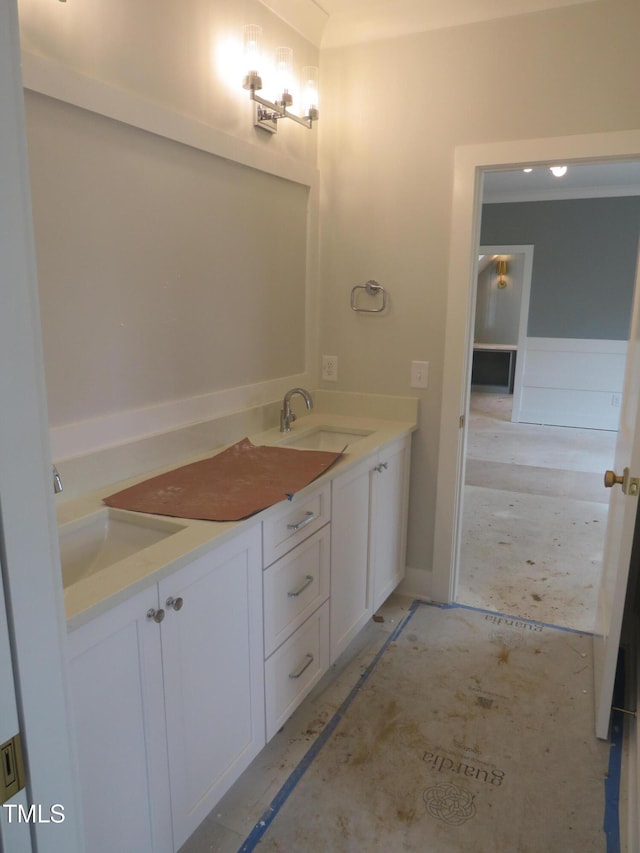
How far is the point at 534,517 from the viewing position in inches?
162

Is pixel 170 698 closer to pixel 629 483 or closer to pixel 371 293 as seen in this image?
pixel 629 483

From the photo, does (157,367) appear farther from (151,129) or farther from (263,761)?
(263,761)

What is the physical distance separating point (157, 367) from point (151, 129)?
0.72 m

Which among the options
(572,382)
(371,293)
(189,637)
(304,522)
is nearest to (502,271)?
(572,382)

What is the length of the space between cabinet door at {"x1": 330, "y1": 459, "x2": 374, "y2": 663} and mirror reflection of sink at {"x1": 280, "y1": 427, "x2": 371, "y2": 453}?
0.35 metres

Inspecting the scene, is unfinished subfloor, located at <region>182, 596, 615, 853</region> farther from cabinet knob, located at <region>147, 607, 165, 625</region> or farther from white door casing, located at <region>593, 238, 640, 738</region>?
cabinet knob, located at <region>147, 607, 165, 625</region>

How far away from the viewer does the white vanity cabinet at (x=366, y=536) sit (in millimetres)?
2207

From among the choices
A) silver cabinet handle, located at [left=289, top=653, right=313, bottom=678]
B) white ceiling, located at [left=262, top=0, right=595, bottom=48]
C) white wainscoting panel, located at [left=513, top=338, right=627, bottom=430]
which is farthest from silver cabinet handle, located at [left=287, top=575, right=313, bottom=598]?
white wainscoting panel, located at [left=513, top=338, right=627, bottom=430]

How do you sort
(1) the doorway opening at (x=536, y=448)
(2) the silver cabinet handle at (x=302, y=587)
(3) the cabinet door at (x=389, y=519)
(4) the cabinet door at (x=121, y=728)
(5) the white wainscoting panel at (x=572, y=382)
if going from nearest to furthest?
(4) the cabinet door at (x=121, y=728) → (2) the silver cabinet handle at (x=302, y=587) → (3) the cabinet door at (x=389, y=519) → (1) the doorway opening at (x=536, y=448) → (5) the white wainscoting panel at (x=572, y=382)

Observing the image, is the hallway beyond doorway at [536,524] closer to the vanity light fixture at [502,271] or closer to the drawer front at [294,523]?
the drawer front at [294,523]

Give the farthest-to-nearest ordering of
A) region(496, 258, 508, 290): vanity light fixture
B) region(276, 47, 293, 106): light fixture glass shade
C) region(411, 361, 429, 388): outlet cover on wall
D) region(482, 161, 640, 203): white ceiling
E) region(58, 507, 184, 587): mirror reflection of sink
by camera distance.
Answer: region(496, 258, 508, 290): vanity light fixture < region(482, 161, 640, 203): white ceiling < region(411, 361, 429, 388): outlet cover on wall < region(276, 47, 293, 106): light fixture glass shade < region(58, 507, 184, 587): mirror reflection of sink

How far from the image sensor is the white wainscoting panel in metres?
6.84

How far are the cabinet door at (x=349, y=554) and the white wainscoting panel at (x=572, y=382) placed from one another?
5.37m

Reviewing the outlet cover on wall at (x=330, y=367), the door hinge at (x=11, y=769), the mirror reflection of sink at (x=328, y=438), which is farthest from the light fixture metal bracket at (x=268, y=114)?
the door hinge at (x=11, y=769)
